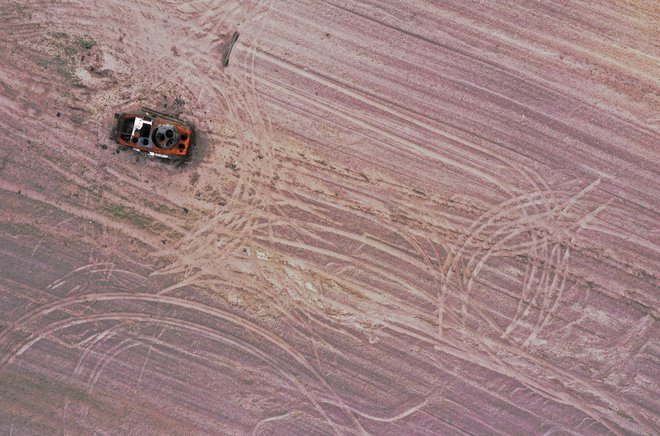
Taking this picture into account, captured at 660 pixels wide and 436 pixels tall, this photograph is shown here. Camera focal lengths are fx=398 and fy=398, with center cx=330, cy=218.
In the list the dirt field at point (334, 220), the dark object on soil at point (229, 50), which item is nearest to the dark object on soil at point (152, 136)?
the dirt field at point (334, 220)

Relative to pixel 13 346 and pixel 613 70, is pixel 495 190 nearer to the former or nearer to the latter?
pixel 613 70

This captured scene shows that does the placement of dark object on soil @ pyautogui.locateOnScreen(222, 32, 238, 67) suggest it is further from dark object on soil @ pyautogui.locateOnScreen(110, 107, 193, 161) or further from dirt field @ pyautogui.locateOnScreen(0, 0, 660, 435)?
dark object on soil @ pyautogui.locateOnScreen(110, 107, 193, 161)

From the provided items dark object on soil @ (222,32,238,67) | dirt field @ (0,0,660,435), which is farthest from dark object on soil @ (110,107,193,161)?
dark object on soil @ (222,32,238,67)

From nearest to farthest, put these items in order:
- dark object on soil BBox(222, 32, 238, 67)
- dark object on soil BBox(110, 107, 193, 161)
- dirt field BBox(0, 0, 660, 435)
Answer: dark object on soil BBox(110, 107, 193, 161) < dirt field BBox(0, 0, 660, 435) < dark object on soil BBox(222, 32, 238, 67)

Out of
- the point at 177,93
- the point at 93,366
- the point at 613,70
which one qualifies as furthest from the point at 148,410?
the point at 613,70

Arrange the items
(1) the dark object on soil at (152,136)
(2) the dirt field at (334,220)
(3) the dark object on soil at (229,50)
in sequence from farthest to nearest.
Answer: (3) the dark object on soil at (229,50), (2) the dirt field at (334,220), (1) the dark object on soil at (152,136)

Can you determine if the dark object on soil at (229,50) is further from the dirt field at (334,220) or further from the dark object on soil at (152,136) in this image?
the dark object on soil at (152,136)
